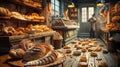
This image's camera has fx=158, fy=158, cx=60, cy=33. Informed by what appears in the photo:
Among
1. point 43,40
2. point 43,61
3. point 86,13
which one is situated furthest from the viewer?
point 86,13

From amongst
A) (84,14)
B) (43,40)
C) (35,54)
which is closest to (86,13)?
(84,14)

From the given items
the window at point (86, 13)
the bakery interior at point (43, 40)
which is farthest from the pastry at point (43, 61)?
the window at point (86, 13)

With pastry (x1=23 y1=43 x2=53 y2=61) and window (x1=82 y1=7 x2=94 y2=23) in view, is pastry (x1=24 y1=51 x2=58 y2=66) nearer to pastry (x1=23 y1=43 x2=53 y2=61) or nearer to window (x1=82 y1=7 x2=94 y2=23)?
pastry (x1=23 y1=43 x2=53 y2=61)

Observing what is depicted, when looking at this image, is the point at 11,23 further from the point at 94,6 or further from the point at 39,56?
the point at 94,6

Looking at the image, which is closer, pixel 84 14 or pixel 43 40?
pixel 43 40

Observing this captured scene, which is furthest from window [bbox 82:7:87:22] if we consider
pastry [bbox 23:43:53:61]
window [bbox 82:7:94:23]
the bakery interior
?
pastry [bbox 23:43:53:61]

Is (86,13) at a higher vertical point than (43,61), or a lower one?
higher

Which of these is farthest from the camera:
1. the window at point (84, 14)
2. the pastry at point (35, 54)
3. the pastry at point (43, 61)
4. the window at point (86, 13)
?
the window at point (84, 14)

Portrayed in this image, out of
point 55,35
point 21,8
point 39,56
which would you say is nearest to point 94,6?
point 55,35

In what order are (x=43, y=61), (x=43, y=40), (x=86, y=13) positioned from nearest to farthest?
(x=43, y=61) → (x=43, y=40) → (x=86, y=13)

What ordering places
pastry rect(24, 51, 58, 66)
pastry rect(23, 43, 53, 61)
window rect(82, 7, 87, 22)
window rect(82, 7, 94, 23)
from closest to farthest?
pastry rect(24, 51, 58, 66) → pastry rect(23, 43, 53, 61) → window rect(82, 7, 94, 23) → window rect(82, 7, 87, 22)

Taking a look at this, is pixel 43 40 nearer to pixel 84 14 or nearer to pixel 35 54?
pixel 35 54

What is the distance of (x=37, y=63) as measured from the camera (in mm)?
1552

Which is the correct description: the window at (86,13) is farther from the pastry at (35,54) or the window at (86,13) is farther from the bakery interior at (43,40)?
the pastry at (35,54)
